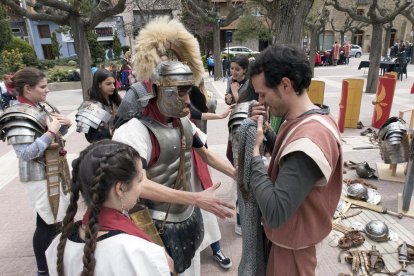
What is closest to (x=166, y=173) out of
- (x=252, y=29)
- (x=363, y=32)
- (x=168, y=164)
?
(x=168, y=164)

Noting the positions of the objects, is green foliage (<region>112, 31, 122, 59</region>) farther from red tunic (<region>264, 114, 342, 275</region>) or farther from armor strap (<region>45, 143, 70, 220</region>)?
red tunic (<region>264, 114, 342, 275</region>)

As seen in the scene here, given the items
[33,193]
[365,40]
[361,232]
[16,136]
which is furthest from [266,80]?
[365,40]

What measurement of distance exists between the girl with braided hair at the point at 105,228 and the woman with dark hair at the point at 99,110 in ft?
6.13

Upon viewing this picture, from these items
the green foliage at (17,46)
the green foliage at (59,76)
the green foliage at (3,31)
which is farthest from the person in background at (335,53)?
the green foliage at (3,31)

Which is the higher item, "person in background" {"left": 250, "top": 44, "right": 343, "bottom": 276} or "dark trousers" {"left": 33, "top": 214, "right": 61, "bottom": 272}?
"person in background" {"left": 250, "top": 44, "right": 343, "bottom": 276}

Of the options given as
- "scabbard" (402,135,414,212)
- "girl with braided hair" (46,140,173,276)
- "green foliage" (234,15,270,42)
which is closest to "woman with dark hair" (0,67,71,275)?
"girl with braided hair" (46,140,173,276)

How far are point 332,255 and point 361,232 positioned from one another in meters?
0.56

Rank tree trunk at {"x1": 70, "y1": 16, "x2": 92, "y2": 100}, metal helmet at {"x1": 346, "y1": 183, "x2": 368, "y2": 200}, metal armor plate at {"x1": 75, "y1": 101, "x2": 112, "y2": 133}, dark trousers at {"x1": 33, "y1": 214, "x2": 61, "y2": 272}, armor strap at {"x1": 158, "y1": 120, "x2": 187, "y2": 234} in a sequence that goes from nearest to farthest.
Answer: armor strap at {"x1": 158, "y1": 120, "x2": 187, "y2": 234} → dark trousers at {"x1": 33, "y1": 214, "x2": 61, "y2": 272} → metal armor plate at {"x1": 75, "y1": 101, "x2": 112, "y2": 133} → metal helmet at {"x1": 346, "y1": 183, "x2": 368, "y2": 200} → tree trunk at {"x1": 70, "y1": 16, "x2": 92, "y2": 100}

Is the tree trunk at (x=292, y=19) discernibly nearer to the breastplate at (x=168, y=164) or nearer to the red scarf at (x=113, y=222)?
the breastplate at (x=168, y=164)

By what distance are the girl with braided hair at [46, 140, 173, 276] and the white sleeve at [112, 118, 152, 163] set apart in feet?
1.30

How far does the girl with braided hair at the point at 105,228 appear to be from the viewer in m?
1.14

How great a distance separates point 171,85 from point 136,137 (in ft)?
1.17

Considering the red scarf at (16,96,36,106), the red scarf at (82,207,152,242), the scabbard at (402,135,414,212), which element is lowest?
the scabbard at (402,135,414,212)

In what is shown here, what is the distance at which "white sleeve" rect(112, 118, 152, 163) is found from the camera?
5.64ft
